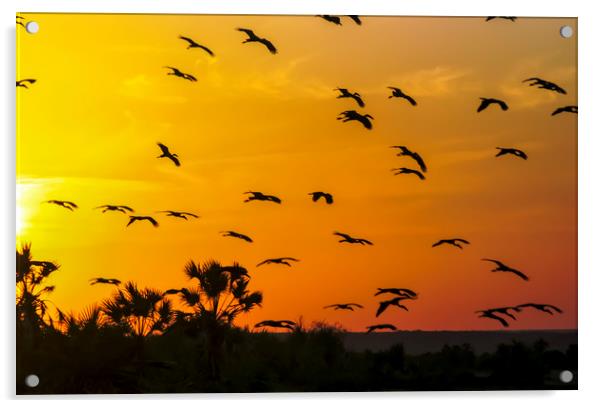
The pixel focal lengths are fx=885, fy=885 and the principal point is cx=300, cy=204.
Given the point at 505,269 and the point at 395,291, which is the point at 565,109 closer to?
the point at 505,269

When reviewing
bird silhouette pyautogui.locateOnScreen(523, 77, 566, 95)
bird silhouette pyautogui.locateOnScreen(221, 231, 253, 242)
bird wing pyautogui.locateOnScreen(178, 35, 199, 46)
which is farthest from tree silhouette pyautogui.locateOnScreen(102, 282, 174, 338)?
bird silhouette pyautogui.locateOnScreen(523, 77, 566, 95)

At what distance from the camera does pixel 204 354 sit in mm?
4242

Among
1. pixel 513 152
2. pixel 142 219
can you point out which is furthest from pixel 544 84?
pixel 142 219

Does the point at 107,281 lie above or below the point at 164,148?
below

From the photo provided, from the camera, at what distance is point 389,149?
4.33 m

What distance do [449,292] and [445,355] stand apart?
306 millimetres

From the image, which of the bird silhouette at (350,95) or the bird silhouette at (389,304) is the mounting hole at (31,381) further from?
the bird silhouette at (350,95)

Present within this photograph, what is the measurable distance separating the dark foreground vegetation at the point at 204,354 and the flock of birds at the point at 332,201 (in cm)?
11

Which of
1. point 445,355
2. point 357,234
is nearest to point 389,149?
point 357,234

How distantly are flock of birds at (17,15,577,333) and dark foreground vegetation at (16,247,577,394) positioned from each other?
114 mm

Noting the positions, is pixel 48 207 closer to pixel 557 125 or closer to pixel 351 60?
pixel 351 60

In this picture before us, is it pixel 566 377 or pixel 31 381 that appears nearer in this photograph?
pixel 31 381

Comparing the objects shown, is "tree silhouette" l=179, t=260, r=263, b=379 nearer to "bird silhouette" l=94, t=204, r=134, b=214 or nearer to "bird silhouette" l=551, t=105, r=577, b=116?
"bird silhouette" l=94, t=204, r=134, b=214
